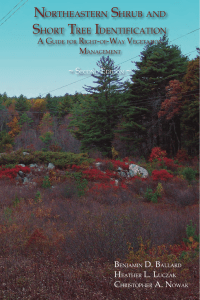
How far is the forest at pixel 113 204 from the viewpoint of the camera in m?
3.65

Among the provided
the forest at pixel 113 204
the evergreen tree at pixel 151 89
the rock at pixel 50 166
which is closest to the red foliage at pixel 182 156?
the forest at pixel 113 204

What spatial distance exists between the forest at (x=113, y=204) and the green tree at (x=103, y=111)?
11 centimetres

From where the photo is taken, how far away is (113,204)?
9.06 m

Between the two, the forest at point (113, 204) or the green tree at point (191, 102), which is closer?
the forest at point (113, 204)

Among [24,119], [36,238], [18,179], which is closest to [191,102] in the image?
[18,179]

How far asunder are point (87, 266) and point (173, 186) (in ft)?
29.0

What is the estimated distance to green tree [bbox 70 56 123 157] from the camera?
25.5 meters

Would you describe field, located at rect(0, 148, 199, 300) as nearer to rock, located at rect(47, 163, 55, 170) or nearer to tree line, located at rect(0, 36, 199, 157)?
rock, located at rect(47, 163, 55, 170)

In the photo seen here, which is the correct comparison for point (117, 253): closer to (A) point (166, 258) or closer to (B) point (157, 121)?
(A) point (166, 258)

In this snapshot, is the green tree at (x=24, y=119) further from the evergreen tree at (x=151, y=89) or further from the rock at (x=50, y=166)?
the rock at (x=50, y=166)

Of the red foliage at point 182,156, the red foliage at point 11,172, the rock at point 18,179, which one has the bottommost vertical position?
the rock at point 18,179

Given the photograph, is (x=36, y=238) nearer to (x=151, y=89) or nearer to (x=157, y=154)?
(x=157, y=154)

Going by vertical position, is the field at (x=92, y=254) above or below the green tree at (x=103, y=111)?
below

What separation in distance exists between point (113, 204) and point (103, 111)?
1742 centimetres
